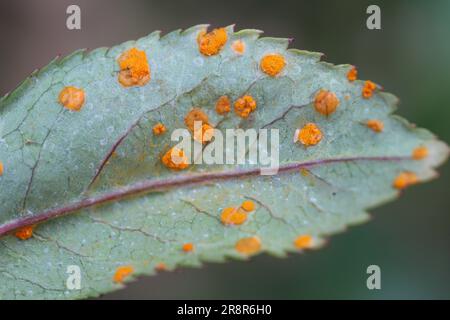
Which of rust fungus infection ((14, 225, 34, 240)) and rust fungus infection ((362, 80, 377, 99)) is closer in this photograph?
rust fungus infection ((362, 80, 377, 99))

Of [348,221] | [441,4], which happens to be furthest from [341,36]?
[348,221]

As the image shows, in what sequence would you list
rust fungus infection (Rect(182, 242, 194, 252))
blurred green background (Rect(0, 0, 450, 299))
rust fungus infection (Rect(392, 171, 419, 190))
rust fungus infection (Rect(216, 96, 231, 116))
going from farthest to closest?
blurred green background (Rect(0, 0, 450, 299)) → rust fungus infection (Rect(216, 96, 231, 116)) → rust fungus infection (Rect(182, 242, 194, 252)) → rust fungus infection (Rect(392, 171, 419, 190))

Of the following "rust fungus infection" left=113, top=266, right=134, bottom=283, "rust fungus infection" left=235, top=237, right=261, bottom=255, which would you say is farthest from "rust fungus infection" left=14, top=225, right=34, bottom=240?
"rust fungus infection" left=235, top=237, right=261, bottom=255

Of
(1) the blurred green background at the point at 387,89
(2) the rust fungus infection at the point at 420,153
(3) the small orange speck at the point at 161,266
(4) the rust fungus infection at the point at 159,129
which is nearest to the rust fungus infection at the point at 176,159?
(4) the rust fungus infection at the point at 159,129

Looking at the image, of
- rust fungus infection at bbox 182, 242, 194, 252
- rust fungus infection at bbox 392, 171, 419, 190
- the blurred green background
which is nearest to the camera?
rust fungus infection at bbox 392, 171, 419, 190

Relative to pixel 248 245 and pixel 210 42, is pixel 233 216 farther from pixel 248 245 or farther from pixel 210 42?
pixel 210 42

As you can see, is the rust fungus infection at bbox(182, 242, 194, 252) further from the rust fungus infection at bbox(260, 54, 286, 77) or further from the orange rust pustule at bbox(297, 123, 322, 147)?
the rust fungus infection at bbox(260, 54, 286, 77)
